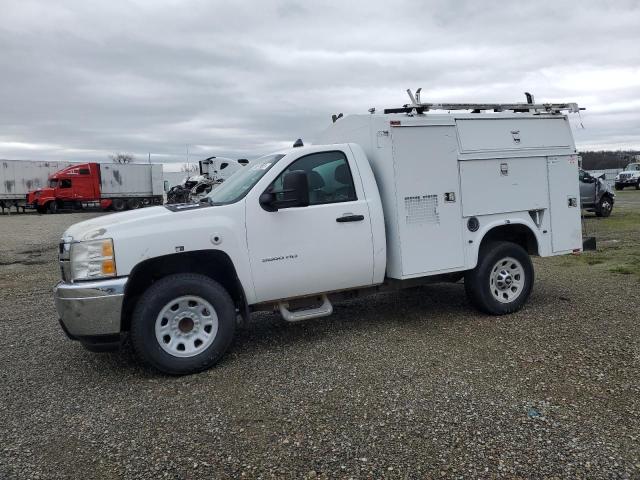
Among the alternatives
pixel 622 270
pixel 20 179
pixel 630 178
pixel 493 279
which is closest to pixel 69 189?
pixel 20 179

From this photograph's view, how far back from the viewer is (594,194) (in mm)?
17375

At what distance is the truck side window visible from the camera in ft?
17.3

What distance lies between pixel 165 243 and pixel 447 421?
8.99 ft

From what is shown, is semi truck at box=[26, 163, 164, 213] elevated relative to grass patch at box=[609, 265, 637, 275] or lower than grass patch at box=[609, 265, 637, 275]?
elevated

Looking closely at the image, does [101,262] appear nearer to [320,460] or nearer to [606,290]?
[320,460]

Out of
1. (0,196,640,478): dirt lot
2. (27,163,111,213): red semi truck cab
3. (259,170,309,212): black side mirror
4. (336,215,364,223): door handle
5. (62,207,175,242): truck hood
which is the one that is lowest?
(0,196,640,478): dirt lot

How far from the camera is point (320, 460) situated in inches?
127

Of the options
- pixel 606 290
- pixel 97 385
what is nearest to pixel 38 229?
pixel 97 385

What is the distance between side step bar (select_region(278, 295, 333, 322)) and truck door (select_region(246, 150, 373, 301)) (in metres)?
0.16

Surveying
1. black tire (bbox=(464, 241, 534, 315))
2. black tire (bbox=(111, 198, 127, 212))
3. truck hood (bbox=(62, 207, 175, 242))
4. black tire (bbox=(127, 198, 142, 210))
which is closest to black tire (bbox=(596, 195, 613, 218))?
black tire (bbox=(464, 241, 534, 315))

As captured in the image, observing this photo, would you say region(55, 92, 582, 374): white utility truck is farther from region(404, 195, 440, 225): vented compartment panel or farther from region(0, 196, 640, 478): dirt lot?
region(0, 196, 640, 478): dirt lot

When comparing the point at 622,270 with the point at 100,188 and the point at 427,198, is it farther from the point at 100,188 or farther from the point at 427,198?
the point at 100,188

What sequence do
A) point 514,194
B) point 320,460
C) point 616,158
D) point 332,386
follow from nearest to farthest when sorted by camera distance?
point 320,460 → point 332,386 → point 514,194 → point 616,158

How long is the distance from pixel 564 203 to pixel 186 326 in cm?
470
